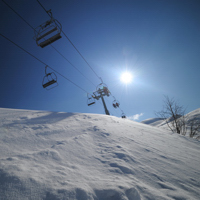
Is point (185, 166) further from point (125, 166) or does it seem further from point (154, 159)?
point (125, 166)

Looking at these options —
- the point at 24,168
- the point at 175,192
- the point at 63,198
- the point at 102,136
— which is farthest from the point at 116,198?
the point at 102,136

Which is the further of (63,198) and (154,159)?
(154,159)

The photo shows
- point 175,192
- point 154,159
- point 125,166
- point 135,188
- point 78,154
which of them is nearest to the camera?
point 135,188

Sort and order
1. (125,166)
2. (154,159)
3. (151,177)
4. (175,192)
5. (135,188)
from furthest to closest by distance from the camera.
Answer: (154,159) < (125,166) < (151,177) < (175,192) < (135,188)

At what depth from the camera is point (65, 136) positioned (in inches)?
88.1

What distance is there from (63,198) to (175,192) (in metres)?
1.31

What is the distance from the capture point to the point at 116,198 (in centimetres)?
99

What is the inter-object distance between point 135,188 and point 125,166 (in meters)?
0.42

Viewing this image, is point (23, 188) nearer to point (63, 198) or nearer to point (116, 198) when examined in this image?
point (63, 198)

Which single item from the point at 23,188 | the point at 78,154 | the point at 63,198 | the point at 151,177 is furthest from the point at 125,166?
the point at 23,188

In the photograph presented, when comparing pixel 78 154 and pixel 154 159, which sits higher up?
pixel 78 154

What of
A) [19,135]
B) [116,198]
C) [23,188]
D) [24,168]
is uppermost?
[19,135]

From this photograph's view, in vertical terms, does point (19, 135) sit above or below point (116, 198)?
above

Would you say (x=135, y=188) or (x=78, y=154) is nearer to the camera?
(x=135, y=188)
